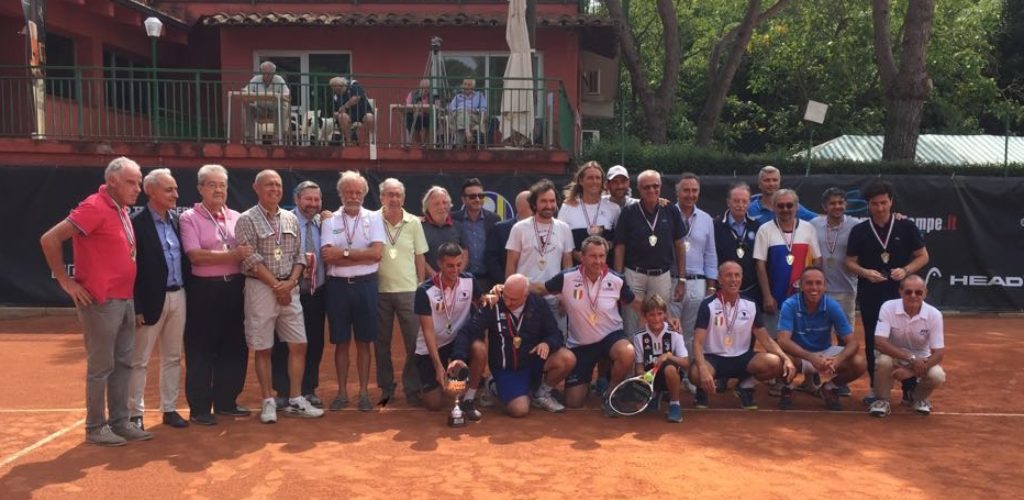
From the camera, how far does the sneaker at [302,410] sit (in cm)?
606

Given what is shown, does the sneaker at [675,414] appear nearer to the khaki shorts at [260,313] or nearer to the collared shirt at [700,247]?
the collared shirt at [700,247]

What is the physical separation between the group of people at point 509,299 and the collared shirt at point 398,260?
0.04 ft

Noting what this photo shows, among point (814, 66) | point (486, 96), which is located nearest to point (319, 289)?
point (486, 96)

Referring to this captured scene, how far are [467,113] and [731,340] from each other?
6317 millimetres

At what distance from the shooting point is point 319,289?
20.7ft

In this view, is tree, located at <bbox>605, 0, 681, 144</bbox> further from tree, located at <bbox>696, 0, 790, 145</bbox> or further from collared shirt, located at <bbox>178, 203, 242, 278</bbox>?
collared shirt, located at <bbox>178, 203, 242, 278</bbox>

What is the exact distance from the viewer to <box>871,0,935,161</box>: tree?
42.2 feet

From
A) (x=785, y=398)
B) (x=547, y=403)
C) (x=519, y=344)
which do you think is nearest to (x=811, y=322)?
(x=785, y=398)

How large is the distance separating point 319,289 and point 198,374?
104 centimetres

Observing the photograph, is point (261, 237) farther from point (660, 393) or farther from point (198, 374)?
point (660, 393)

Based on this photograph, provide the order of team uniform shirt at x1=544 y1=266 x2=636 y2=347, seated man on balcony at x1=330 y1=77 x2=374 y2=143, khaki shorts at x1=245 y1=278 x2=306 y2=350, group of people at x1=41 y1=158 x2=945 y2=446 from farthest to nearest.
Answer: seated man on balcony at x1=330 y1=77 x2=374 y2=143 → team uniform shirt at x1=544 y1=266 x2=636 y2=347 → khaki shorts at x1=245 y1=278 x2=306 y2=350 → group of people at x1=41 y1=158 x2=945 y2=446

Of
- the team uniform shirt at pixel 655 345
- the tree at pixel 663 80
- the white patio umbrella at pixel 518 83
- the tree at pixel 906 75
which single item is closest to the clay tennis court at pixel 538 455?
the team uniform shirt at pixel 655 345

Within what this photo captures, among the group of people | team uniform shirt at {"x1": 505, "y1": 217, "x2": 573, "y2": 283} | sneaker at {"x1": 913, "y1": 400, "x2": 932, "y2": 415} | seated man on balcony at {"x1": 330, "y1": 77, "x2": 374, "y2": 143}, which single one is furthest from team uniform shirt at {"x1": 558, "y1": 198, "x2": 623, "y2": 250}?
seated man on balcony at {"x1": 330, "y1": 77, "x2": 374, "y2": 143}

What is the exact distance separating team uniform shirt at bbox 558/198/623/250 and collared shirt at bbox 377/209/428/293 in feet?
4.30
